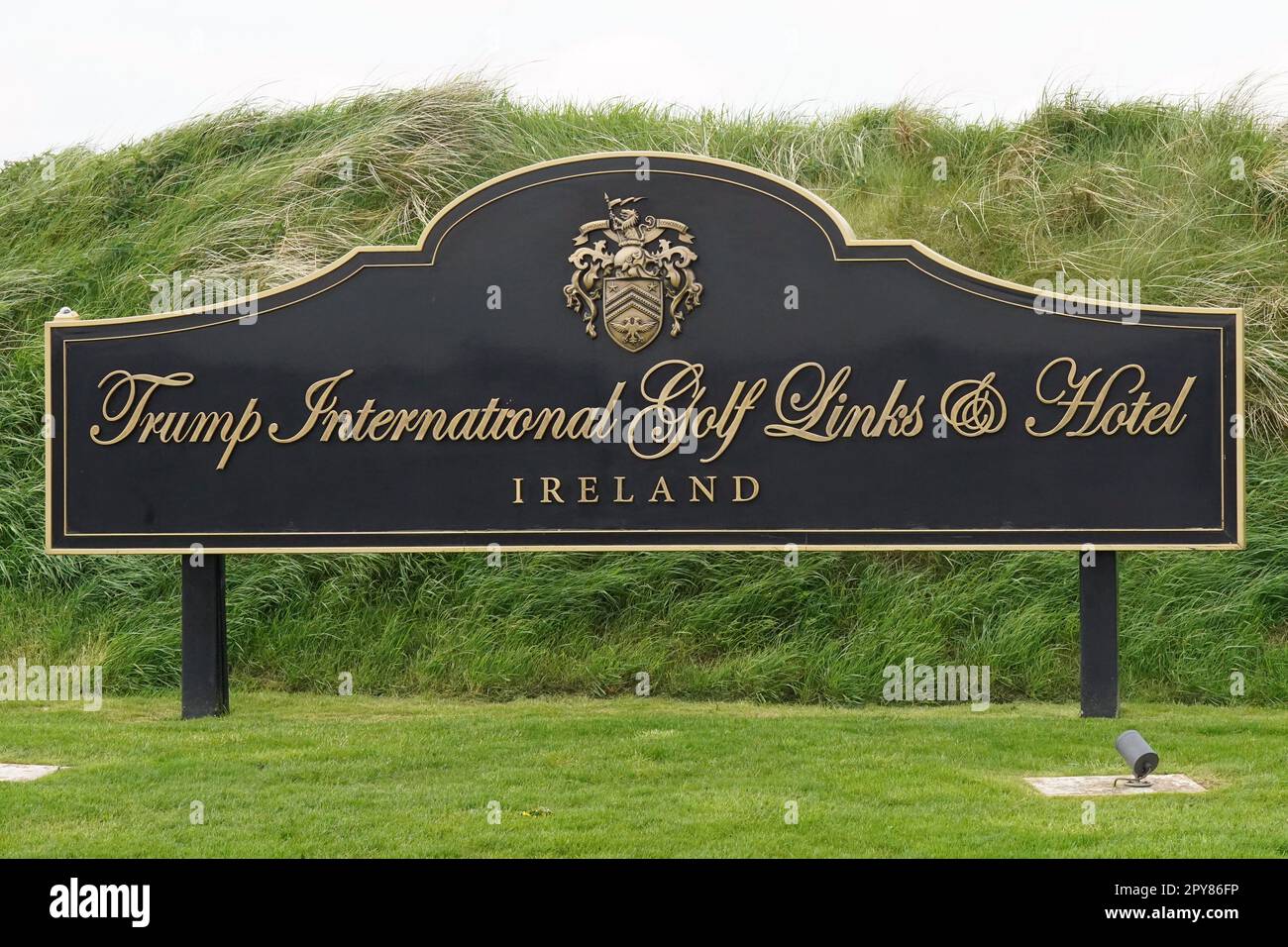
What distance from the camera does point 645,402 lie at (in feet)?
29.9

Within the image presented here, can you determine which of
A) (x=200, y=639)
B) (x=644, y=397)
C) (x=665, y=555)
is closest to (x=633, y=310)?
(x=644, y=397)

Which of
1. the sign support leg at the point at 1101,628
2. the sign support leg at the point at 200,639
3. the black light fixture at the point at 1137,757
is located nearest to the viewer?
the black light fixture at the point at 1137,757

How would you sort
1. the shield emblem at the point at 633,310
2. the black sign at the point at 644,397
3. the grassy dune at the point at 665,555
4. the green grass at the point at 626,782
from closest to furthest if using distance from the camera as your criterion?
the green grass at the point at 626,782
the black sign at the point at 644,397
the shield emblem at the point at 633,310
the grassy dune at the point at 665,555

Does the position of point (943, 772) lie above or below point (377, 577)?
below

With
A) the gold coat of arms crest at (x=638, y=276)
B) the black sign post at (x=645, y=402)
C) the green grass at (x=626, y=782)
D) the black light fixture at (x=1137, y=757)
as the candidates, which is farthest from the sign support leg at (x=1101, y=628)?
the gold coat of arms crest at (x=638, y=276)

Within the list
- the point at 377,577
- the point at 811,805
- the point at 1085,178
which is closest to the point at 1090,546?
the point at 811,805

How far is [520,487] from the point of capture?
30.0 feet

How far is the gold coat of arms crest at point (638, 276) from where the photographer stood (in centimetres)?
908

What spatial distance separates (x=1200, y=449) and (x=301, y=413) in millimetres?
5767

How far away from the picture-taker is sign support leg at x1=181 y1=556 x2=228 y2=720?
368 inches

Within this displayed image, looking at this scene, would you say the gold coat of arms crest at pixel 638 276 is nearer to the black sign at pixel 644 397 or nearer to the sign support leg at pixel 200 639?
the black sign at pixel 644 397

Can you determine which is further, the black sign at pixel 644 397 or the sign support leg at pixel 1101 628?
the sign support leg at pixel 1101 628

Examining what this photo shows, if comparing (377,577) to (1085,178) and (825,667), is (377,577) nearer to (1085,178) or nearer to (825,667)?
(825,667)

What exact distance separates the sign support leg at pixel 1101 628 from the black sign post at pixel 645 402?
A: 0.6 inches
